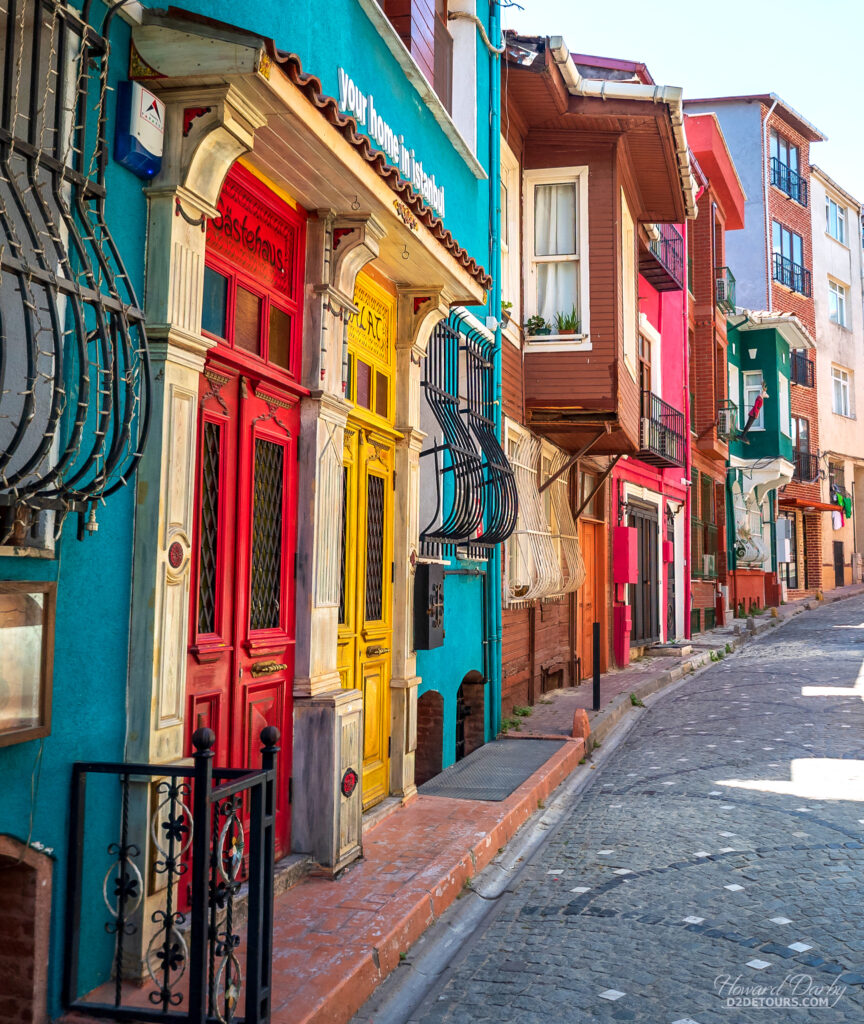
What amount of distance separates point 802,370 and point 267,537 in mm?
33812

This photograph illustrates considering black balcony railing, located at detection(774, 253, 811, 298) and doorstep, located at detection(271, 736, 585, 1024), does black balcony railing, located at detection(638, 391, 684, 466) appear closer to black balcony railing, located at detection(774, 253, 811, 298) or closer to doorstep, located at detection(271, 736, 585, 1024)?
doorstep, located at detection(271, 736, 585, 1024)

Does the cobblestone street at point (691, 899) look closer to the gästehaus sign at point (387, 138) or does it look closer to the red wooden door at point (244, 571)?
the red wooden door at point (244, 571)

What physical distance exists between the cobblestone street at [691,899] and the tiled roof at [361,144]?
4003 millimetres

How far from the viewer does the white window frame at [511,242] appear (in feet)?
39.1

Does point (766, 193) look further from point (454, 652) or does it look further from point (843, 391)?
point (454, 652)

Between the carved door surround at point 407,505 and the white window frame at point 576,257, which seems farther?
the white window frame at point 576,257

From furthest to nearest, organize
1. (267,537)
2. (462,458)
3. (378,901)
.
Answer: (462,458)
(267,537)
(378,901)

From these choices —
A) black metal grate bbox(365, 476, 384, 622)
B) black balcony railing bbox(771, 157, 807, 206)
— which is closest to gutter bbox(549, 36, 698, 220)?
black metal grate bbox(365, 476, 384, 622)

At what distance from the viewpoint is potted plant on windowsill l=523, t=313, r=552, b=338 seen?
1237 centimetres

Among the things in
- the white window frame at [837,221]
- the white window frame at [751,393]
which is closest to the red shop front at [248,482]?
the white window frame at [751,393]

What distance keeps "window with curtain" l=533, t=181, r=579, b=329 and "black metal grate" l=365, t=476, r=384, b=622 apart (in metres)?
5.99

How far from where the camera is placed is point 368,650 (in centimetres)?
698

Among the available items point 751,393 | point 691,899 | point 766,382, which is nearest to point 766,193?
point 766,382

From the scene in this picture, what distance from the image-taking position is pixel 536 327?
1239cm
